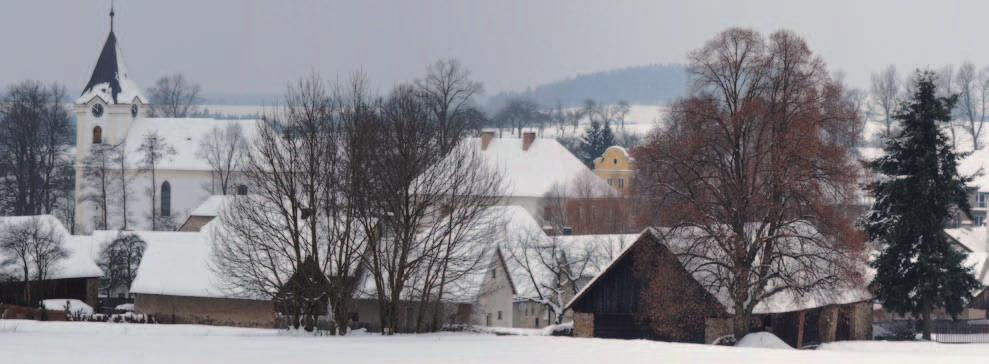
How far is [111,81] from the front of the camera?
98.2 metres

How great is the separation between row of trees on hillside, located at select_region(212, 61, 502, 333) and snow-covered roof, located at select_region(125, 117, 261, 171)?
2263 inches

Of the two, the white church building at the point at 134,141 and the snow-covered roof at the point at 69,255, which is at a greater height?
the white church building at the point at 134,141

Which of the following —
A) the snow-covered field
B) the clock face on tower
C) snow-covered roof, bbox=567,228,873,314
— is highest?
the clock face on tower

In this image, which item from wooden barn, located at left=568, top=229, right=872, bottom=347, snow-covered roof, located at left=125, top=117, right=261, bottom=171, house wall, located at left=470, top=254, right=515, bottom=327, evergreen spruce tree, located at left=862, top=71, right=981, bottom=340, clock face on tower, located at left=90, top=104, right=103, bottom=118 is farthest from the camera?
clock face on tower, located at left=90, top=104, right=103, bottom=118

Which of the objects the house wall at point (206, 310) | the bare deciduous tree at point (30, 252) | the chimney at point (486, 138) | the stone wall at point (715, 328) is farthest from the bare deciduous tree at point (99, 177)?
the stone wall at point (715, 328)

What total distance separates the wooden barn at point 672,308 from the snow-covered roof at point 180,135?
187 feet

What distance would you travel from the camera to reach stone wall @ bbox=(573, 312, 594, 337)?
40.7 m

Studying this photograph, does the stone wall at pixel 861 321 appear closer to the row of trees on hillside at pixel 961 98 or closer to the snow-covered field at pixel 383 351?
the snow-covered field at pixel 383 351

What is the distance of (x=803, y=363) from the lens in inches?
949

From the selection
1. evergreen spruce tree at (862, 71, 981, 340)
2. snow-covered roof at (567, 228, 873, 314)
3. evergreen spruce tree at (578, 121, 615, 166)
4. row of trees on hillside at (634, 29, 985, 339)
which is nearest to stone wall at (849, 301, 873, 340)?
evergreen spruce tree at (862, 71, 981, 340)

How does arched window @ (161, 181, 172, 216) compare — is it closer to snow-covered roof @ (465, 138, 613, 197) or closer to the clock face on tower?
the clock face on tower

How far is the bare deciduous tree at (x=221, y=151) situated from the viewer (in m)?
92.1

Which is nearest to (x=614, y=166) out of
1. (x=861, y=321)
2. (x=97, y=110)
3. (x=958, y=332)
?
(x=97, y=110)

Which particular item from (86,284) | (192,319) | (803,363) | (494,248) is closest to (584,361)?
(803,363)
